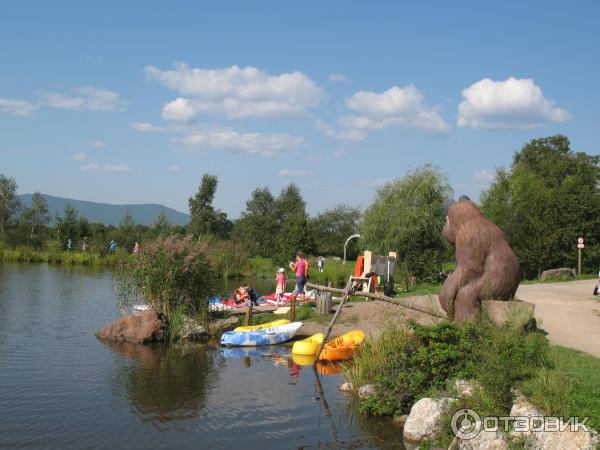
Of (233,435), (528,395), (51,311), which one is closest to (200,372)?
(233,435)

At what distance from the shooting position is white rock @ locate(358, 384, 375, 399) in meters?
12.3

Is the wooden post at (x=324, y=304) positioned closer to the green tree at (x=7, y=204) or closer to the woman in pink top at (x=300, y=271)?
the woman in pink top at (x=300, y=271)

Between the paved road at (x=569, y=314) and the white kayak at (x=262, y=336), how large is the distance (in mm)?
A: 7059

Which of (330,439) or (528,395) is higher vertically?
(528,395)

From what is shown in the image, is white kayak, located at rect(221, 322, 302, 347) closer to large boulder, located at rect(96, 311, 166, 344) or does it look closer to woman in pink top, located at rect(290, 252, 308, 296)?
large boulder, located at rect(96, 311, 166, 344)

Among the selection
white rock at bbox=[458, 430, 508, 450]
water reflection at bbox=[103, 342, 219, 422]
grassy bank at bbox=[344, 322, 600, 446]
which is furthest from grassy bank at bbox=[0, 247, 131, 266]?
white rock at bbox=[458, 430, 508, 450]

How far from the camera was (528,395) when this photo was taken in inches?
380

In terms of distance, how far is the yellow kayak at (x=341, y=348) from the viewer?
16406 millimetres

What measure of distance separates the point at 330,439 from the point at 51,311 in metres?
16.1

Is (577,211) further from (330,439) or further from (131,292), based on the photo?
(330,439)

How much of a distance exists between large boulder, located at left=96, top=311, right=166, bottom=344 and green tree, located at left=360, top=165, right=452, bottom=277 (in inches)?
631

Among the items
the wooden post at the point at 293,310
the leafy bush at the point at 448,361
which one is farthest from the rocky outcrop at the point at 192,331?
the leafy bush at the point at 448,361

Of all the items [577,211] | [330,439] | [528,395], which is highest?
[577,211]

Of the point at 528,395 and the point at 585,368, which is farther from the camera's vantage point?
the point at 585,368
